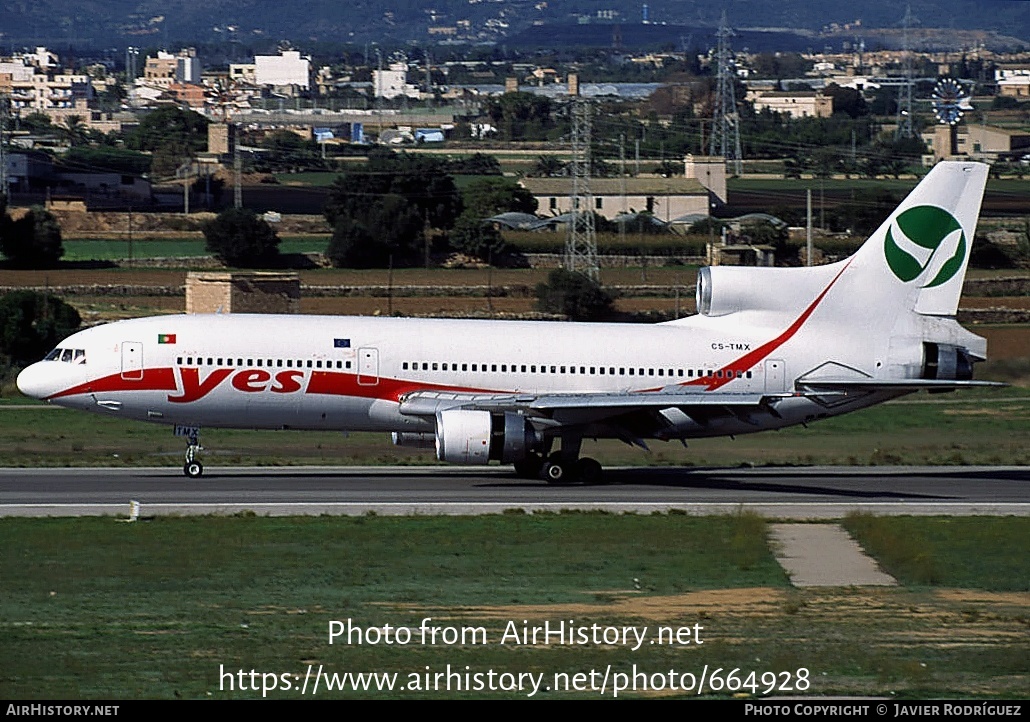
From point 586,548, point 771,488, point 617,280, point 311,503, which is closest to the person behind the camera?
point 586,548

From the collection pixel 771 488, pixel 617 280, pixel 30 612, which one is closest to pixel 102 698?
pixel 30 612

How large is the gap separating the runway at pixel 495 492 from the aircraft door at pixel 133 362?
264 centimetres

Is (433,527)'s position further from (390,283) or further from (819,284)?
(390,283)

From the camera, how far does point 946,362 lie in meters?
42.6

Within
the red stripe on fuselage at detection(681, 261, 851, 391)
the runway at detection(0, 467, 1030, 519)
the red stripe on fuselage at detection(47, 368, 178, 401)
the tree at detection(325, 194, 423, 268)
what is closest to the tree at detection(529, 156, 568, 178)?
the tree at detection(325, 194, 423, 268)

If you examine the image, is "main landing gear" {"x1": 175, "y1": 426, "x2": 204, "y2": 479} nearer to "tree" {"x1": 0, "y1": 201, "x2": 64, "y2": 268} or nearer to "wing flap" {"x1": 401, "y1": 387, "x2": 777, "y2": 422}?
"wing flap" {"x1": 401, "y1": 387, "x2": 777, "y2": 422}

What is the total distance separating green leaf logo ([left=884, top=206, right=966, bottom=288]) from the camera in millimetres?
43094

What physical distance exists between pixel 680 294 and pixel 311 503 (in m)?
57.3

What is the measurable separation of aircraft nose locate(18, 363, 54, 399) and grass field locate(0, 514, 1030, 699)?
23.7 ft

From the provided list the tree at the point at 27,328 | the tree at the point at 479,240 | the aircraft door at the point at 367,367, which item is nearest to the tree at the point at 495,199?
the tree at the point at 479,240

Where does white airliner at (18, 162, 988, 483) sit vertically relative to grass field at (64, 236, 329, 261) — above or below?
above

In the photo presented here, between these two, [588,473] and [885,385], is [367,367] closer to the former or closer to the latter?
[588,473]

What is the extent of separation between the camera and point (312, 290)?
90625 millimetres

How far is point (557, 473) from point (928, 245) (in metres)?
11.4
